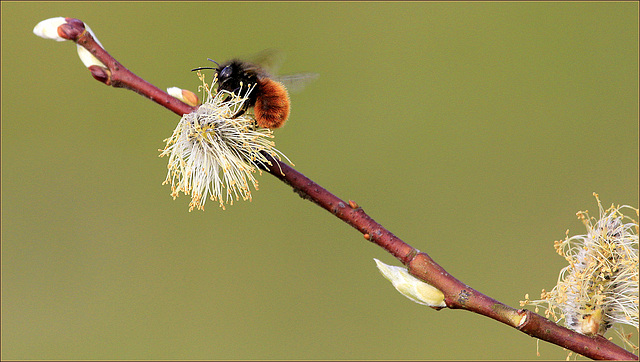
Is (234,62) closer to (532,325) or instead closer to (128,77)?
(128,77)

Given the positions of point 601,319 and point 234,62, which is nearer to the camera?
point 601,319

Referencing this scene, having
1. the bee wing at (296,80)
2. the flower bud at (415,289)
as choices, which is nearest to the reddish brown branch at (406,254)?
the flower bud at (415,289)

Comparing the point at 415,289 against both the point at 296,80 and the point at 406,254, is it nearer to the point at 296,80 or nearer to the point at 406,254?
the point at 406,254

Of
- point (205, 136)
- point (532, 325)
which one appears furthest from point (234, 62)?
point (532, 325)

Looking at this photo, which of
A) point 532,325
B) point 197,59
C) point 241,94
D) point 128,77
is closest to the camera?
point 532,325

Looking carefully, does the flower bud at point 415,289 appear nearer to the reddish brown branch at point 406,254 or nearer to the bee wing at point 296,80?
the reddish brown branch at point 406,254

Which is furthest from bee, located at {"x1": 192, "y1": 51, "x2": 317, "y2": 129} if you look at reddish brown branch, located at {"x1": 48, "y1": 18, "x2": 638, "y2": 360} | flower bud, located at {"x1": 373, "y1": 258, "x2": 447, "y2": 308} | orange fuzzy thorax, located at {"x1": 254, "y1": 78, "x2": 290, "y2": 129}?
flower bud, located at {"x1": 373, "y1": 258, "x2": 447, "y2": 308}
